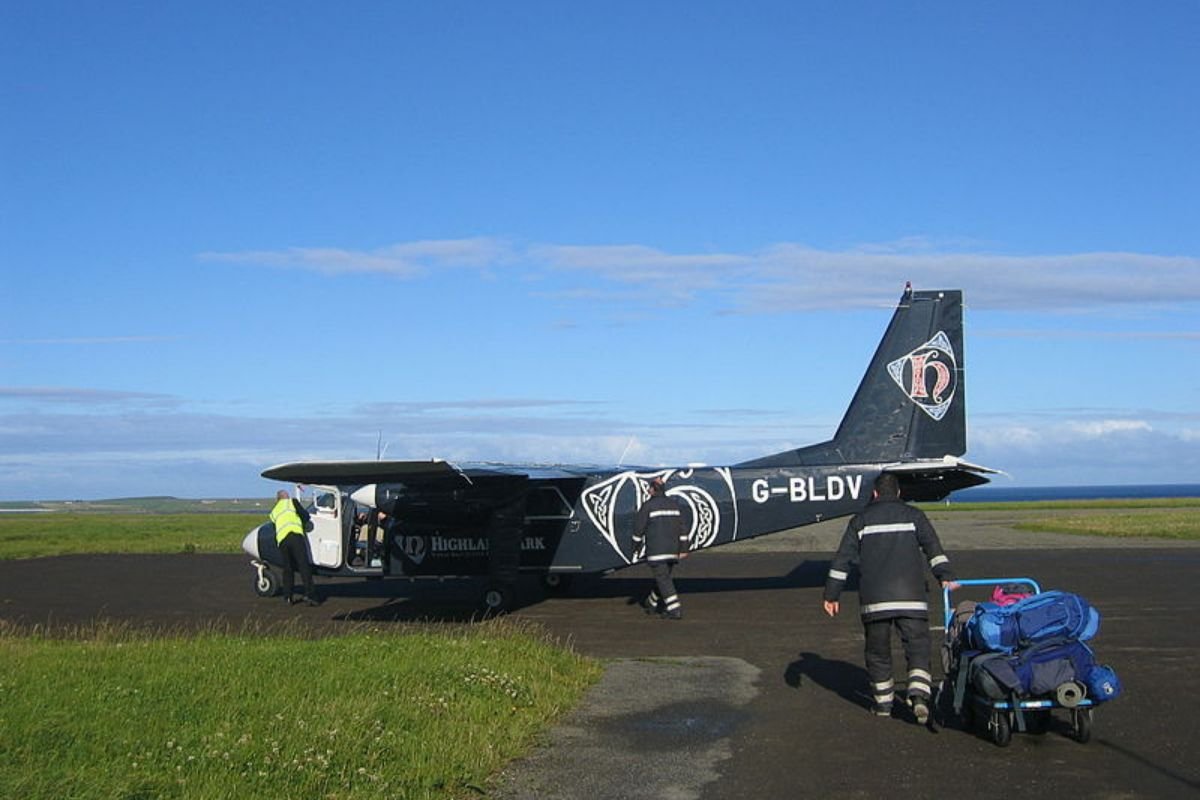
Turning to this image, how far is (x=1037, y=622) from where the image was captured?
8438mm

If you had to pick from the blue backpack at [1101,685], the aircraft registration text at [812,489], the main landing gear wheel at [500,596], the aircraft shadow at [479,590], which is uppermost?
the aircraft registration text at [812,489]

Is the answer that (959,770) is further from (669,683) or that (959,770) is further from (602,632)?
(602,632)

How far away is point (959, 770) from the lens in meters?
7.96

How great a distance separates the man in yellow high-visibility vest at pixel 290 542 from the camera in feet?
65.3

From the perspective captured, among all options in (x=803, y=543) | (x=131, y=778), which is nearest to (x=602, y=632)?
(x=131, y=778)

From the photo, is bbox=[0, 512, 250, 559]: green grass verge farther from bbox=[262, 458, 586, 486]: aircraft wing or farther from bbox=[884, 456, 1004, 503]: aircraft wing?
bbox=[884, 456, 1004, 503]: aircraft wing

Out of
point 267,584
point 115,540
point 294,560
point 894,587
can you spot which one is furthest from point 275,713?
point 115,540

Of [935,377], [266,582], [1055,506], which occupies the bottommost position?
[1055,506]

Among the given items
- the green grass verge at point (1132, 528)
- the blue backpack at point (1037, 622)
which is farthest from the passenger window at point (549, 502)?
the green grass verge at point (1132, 528)

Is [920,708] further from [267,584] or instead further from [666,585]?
[267,584]

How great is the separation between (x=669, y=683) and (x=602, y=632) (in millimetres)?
4671

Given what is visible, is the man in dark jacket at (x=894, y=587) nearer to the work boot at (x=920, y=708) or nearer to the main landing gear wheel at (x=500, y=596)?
the work boot at (x=920, y=708)

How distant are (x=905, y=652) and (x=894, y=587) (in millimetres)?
518

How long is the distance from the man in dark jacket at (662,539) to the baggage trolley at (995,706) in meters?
7.89
